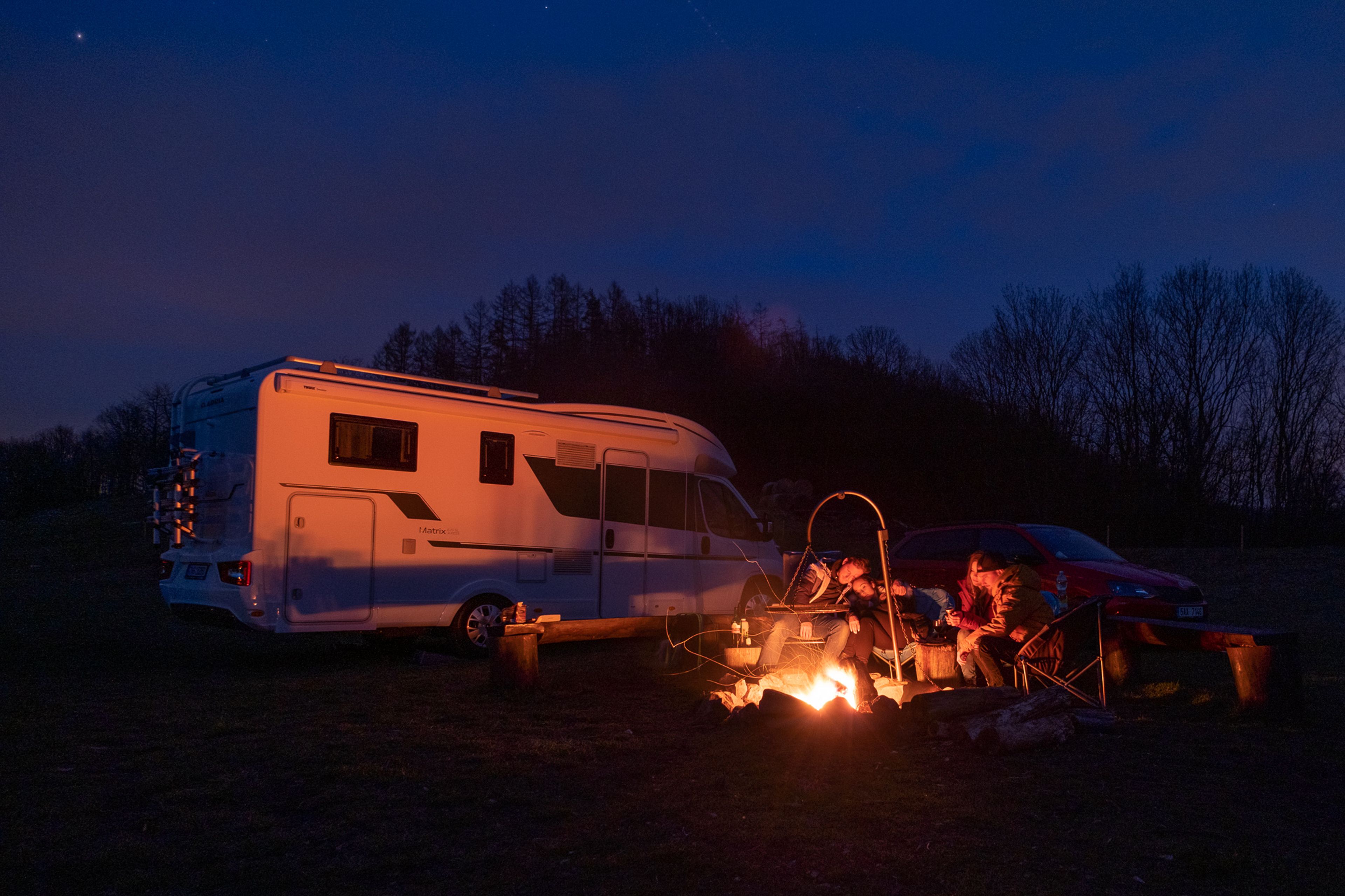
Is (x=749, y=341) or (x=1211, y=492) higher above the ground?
(x=749, y=341)

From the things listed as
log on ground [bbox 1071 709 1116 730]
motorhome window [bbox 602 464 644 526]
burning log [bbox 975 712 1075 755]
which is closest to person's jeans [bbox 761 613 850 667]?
burning log [bbox 975 712 1075 755]

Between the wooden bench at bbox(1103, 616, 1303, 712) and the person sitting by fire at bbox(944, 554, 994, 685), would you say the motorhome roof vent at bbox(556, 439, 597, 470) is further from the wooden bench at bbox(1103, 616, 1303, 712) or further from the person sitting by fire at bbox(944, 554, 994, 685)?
the wooden bench at bbox(1103, 616, 1303, 712)

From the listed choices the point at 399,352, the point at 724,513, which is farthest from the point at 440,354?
the point at 724,513

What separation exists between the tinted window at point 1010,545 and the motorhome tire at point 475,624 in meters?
5.51

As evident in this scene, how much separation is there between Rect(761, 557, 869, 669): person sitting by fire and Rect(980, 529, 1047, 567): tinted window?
3.48 m

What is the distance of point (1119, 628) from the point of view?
7543 mm

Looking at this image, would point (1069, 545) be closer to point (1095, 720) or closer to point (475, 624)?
point (1095, 720)

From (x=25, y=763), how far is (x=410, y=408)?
→ 182 inches

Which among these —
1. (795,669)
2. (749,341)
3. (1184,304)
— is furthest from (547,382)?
(795,669)

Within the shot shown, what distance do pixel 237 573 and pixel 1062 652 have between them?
272 inches

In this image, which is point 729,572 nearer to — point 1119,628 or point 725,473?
point 725,473

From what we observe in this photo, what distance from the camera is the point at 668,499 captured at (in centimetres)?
1138

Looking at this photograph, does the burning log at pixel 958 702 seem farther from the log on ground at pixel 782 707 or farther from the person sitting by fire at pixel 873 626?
the log on ground at pixel 782 707

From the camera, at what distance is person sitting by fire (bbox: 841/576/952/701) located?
7129 mm
